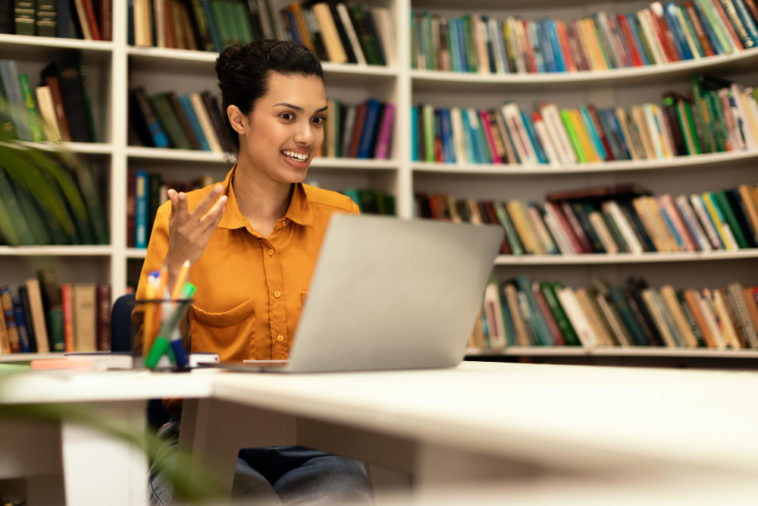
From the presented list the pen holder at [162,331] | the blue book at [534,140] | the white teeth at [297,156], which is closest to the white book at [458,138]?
the blue book at [534,140]

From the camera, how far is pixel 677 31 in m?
3.38

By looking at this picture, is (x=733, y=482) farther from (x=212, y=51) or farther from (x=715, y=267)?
(x=715, y=267)

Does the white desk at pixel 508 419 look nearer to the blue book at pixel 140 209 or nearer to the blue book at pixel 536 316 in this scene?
the blue book at pixel 140 209

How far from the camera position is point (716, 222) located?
10.7 ft

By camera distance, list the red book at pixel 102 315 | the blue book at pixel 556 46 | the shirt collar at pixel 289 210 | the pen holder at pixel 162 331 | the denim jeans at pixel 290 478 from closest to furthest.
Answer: the pen holder at pixel 162 331
the denim jeans at pixel 290 478
the shirt collar at pixel 289 210
the red book at pixel 102 315
the blue book at pixel 556 46

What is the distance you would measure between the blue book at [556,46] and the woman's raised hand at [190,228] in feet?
8.37

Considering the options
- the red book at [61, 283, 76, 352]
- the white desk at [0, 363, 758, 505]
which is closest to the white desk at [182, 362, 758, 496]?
the white desk at [0, 363, 758, 505]

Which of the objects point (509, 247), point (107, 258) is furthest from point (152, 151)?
point (509, 247)

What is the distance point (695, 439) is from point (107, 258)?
2935mm

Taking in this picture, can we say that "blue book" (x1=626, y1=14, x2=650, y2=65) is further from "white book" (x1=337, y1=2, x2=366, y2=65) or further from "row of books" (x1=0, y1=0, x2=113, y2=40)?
"row of books" (x1=0, y1=0, x2=113, y2=40)

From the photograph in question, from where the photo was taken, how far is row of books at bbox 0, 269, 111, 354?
2.91 m

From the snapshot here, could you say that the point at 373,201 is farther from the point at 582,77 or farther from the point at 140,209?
the point at 582,77

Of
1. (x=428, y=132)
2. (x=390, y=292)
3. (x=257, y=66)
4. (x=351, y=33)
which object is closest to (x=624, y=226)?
(x=428, y=132)

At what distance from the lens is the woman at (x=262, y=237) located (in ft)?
4.40
